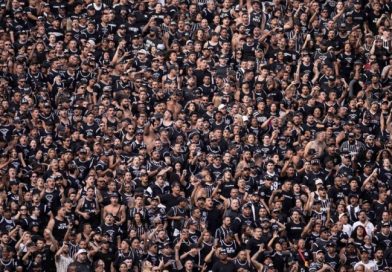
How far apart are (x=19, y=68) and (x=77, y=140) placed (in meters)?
3.00

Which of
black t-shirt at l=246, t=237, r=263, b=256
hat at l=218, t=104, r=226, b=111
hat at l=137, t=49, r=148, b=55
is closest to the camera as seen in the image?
black t-shirt at l=246, t=237, r=263, b=256

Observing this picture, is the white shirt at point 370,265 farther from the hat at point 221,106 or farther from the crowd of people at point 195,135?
the hat at point 221,106

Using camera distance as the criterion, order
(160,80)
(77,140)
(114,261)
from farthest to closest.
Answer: (160,80)
(77,140)
(114,261)

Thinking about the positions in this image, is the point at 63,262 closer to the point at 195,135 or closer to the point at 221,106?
the point at 195,135

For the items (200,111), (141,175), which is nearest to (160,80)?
(200,111)

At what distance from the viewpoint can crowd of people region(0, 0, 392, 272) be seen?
1132 inches

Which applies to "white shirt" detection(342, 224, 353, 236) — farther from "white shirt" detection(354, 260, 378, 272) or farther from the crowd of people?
"white shirt" detection(354, 260, 378, 272)

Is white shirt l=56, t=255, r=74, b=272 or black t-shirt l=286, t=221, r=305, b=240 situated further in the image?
black t-shirt l=286, t=221, r=305, b=240

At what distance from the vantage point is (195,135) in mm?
30703

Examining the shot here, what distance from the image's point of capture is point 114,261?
2822 cm

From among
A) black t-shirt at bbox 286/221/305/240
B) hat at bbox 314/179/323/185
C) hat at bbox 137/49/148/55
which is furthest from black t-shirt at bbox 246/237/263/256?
hat at bbox 137/49/148/55

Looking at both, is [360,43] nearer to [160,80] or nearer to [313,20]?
[313,20]

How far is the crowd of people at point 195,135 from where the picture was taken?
2875cm

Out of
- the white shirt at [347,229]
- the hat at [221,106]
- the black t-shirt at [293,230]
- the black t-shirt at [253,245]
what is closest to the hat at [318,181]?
Answer: the white shirt at [347,229]
